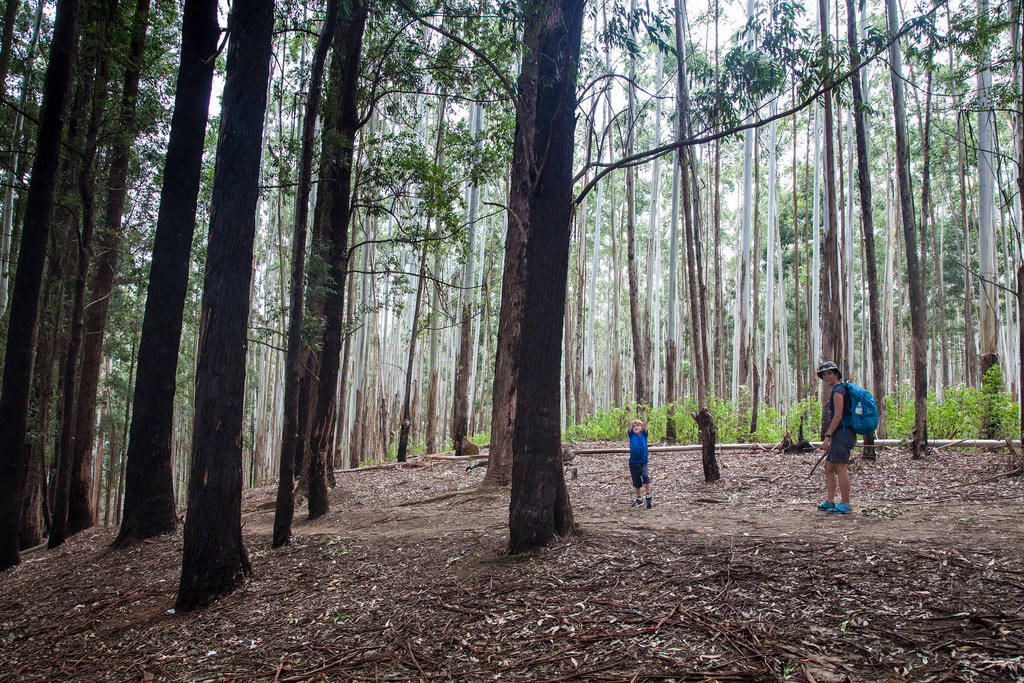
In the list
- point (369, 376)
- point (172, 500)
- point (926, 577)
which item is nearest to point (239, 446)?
point (172, 500)

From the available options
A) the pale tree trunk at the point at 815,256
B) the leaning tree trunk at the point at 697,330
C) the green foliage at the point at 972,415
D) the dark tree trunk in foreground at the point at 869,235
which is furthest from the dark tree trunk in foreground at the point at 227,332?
the pale tree trunk at the point at 815,256

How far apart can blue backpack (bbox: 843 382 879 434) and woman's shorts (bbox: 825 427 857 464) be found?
2.2 inches

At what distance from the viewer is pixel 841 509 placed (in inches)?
212

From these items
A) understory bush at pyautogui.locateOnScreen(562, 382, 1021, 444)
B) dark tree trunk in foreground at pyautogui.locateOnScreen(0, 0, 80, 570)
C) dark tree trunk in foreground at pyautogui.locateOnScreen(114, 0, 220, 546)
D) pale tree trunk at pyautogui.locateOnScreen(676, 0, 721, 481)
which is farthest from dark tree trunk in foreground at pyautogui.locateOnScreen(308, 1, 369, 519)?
understory bush at pyautogui.locateOnScreen(562, 382, 1021, 444)

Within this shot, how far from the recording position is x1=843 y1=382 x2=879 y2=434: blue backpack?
17.3 feet

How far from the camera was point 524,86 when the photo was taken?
6902 mm

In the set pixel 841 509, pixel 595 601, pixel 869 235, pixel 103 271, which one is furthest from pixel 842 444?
pixel 103 271

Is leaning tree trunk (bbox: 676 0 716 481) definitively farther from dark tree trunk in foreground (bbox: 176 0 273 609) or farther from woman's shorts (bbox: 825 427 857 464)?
dark tree trunk in foreground (bbox: 176 0 273 609)

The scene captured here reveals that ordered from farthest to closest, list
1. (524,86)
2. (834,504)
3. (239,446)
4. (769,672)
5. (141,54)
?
(141,54) < (524,86) < (834,504) < (239,446) < (769,672)

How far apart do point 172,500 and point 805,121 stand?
18.5 m

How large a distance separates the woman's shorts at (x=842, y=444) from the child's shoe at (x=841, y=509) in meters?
0.39

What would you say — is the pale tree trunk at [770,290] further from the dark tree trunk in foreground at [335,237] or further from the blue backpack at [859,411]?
the dark tree trunk in foreground at [335,237]

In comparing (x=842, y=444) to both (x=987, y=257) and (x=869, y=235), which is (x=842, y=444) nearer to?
(x=869, y=235)

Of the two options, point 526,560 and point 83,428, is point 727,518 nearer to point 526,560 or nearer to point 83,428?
point 526,560
